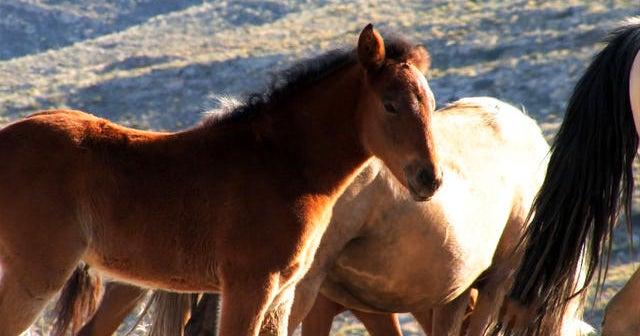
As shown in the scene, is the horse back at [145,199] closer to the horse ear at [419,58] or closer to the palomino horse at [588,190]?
the horse ear at [419,58]

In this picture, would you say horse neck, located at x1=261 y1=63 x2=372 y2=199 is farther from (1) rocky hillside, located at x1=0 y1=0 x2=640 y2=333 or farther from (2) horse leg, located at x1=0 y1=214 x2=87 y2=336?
(1) rocky hillside, located at x1=0 y1=0 x2=640 y2=333

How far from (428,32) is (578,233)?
26760 mm

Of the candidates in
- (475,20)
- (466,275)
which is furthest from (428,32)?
(466,275)

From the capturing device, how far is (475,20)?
3183 centimetres

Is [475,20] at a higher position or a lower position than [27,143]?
lower

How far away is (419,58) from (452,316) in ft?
9.23

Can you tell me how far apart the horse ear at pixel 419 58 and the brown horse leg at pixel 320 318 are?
9.55 ft

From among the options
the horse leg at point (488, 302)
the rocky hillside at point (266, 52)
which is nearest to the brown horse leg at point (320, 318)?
the horse leg at point (488, 302)

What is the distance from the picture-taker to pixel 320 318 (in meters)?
7.52

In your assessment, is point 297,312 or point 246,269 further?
point 297,312

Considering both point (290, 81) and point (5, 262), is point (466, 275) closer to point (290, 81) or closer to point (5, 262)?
point (290, 81)

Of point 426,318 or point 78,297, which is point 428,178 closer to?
point 78,297

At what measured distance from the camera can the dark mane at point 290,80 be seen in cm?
509

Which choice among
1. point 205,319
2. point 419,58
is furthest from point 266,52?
point 419,58
